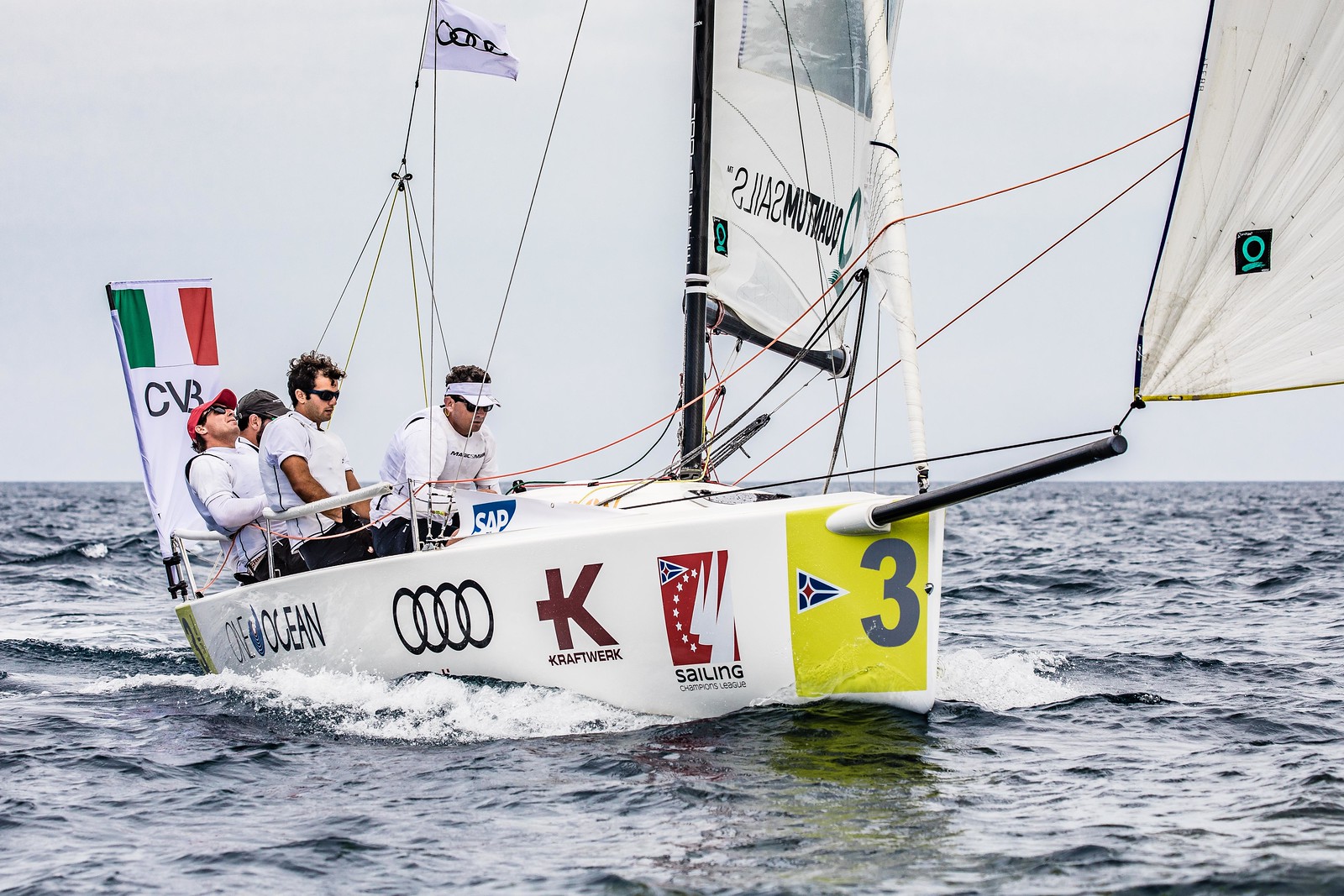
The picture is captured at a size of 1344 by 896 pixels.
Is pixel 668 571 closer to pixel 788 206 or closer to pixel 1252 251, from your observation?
pixel 1252 251

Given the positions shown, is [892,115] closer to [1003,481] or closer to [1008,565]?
[1003,481]

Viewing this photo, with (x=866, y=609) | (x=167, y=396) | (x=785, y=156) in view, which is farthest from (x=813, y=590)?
(x=167, y=396)

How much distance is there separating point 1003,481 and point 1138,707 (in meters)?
1.86

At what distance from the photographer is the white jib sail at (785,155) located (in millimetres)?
6723

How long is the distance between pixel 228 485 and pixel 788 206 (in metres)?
3.31

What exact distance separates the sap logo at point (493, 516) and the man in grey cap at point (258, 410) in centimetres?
157

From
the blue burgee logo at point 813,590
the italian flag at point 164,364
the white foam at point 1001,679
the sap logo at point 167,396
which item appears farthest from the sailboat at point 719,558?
the sap logo at point 167,396

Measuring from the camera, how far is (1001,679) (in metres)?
6.34

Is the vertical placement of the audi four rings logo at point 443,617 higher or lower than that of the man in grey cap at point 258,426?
lower

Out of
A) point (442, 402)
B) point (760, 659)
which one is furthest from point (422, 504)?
point (760, 659)

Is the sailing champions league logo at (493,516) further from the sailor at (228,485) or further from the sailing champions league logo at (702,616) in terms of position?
the sailor at (228,485)

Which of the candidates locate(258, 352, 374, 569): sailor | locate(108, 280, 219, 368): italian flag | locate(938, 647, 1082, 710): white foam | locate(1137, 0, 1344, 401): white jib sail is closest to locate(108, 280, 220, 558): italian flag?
locate(108, 280, 219, 368): italian flag

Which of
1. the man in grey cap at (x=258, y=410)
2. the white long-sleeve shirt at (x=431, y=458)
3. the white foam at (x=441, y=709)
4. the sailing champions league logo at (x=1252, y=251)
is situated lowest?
the white foam at (x=441, y=709)

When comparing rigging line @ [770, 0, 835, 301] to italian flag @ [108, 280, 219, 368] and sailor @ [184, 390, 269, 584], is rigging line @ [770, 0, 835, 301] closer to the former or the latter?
sailor @ [184, 390, 269, 584]
